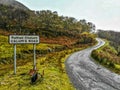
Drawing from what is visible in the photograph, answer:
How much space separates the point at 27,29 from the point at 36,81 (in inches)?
2950

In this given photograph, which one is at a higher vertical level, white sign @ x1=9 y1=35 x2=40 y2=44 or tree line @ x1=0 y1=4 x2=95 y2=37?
tree line @ x1=0 y1=4 x2=95 y2=37

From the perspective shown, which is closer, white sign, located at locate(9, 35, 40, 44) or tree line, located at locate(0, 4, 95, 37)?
white sign, located at locate(9, 35, 40, 44)

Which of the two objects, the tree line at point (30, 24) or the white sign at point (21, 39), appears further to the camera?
the tree line at point (30, 24)

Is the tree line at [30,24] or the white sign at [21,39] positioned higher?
the tree line at [30,24]

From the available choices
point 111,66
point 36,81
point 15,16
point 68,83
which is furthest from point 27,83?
point 15,16

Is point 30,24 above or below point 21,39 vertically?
above

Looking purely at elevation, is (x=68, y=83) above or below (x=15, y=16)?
below

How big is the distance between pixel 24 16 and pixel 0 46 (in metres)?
72.6

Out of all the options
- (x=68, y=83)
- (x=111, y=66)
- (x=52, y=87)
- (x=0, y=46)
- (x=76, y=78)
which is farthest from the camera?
(x=0, y=46)

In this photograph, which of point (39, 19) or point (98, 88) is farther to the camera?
point (39, 19)

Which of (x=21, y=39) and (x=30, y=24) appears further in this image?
(x=30, y=24)

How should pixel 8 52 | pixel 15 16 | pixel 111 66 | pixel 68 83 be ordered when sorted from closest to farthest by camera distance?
pixel 68 83 < pixel 111 66 < pixel 8 52 < pixel 15 16

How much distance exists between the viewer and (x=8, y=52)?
54219 millimetres

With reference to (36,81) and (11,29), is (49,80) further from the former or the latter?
(11,29)
